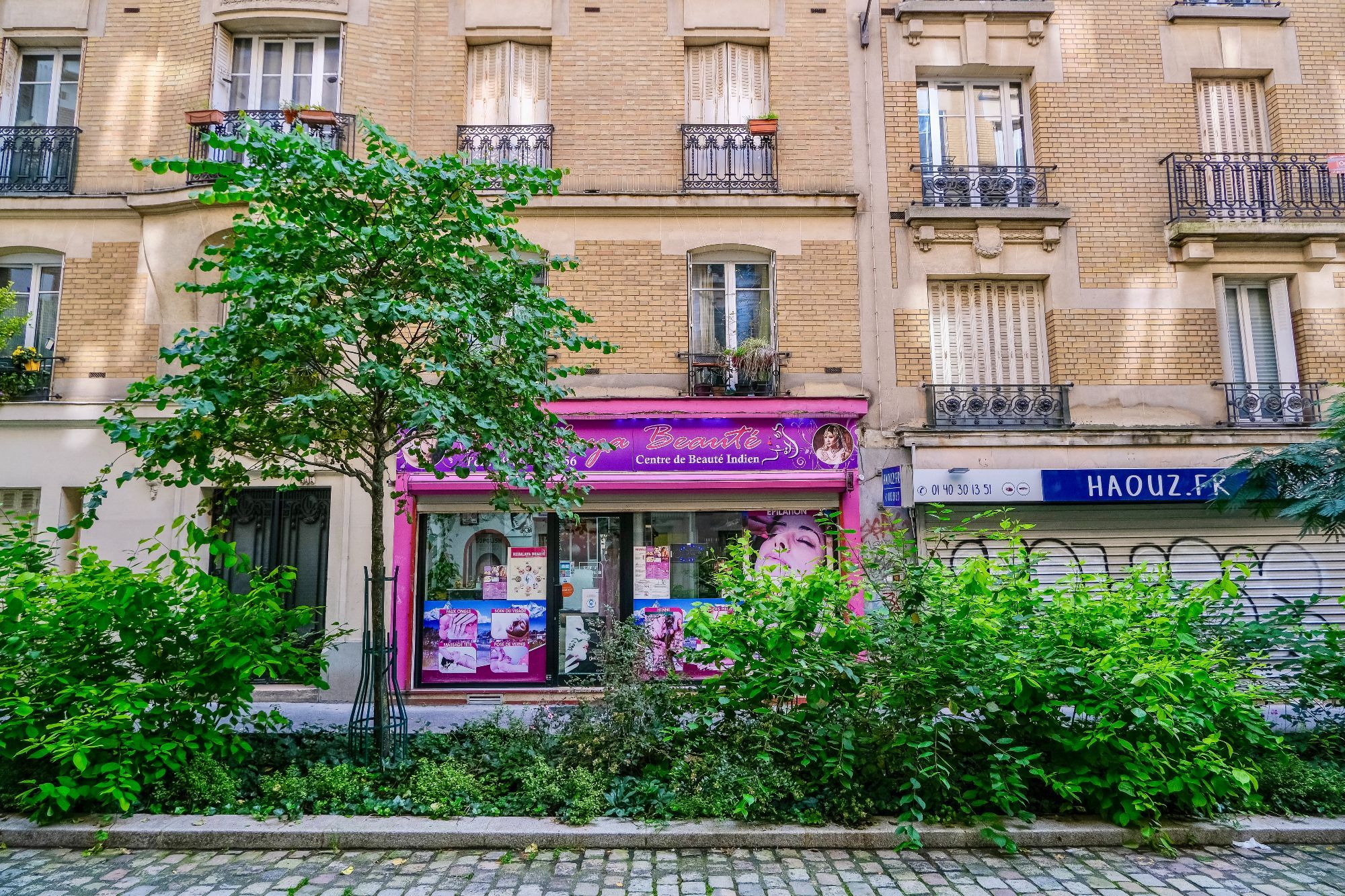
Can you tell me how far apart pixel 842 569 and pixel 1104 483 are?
19.9ft

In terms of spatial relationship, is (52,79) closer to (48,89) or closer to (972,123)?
(48,89)

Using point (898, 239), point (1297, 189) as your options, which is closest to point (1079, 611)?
point (898, 239)

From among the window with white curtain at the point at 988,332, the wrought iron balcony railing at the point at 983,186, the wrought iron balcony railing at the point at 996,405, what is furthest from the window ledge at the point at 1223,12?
the wrought iron balcony railing at the point at 996,405

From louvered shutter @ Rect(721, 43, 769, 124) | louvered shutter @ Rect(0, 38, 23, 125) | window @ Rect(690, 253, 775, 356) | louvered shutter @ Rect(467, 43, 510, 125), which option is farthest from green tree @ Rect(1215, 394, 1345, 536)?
louvered shutter @ Rect(0, 38, 23, 125)

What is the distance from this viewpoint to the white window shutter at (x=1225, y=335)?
11.2 meters

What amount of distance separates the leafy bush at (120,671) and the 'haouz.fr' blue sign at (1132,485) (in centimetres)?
919

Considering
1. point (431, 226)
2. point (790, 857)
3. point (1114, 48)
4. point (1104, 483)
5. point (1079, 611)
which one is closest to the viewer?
point (790, 857)

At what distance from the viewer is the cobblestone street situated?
4.66 m

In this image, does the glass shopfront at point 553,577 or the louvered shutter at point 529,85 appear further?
the louvered shutter at point 529,85

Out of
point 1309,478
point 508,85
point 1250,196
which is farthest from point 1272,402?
point 508,85

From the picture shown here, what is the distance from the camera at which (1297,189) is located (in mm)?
11445

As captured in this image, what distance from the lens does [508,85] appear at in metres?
11.7

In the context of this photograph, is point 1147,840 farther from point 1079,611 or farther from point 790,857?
point 790,857

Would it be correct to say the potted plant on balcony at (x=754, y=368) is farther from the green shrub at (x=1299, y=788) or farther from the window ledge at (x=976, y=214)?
the green shrub at (x=1299, y=788)
